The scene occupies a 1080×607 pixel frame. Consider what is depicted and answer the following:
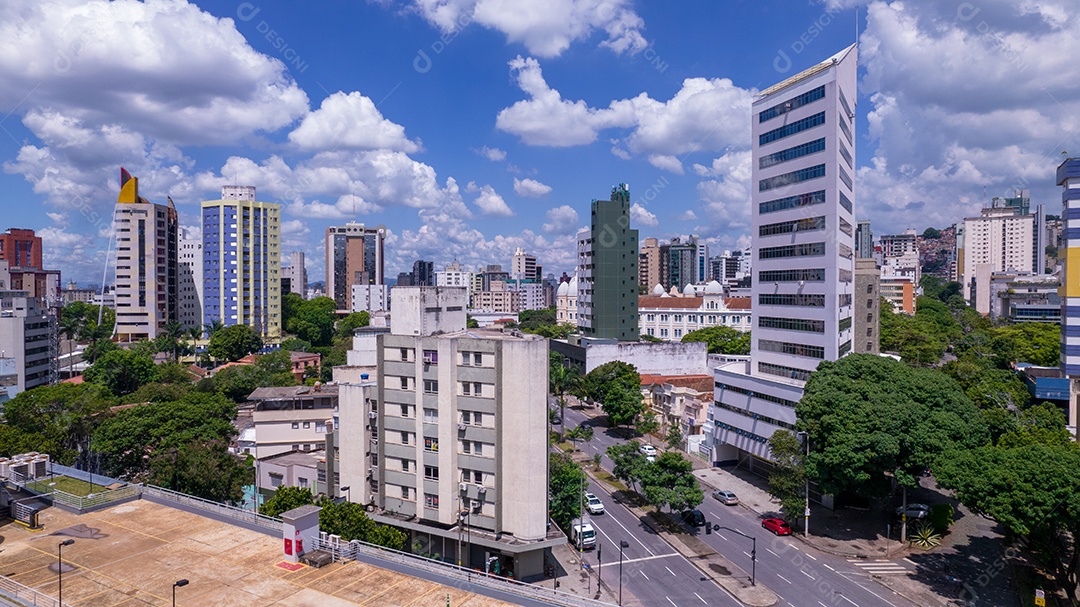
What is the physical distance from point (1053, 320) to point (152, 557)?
529 feet

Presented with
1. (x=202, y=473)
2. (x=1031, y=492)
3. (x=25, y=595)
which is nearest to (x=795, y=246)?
(x=1031, y=492)

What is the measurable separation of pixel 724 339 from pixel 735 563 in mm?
80905

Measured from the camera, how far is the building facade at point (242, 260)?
476ft

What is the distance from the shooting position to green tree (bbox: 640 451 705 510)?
4872 cm

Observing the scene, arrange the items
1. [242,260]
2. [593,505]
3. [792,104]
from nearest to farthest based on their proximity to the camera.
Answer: [593,505] < [792,104] < [242,260]

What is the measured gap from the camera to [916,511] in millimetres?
50938

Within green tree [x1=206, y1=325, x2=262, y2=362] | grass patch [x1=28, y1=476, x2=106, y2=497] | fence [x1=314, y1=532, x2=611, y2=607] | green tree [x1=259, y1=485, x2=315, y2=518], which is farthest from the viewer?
green tree [x1=206, y1=325, x2=262, y2=362]

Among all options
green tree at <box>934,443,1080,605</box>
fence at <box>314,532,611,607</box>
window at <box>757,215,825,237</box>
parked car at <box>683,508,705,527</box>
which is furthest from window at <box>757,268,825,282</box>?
fence at <box>314,532,611,607</box>

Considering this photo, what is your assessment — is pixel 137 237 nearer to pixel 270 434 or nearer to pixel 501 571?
pixel 270 434

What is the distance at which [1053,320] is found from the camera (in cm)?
13150

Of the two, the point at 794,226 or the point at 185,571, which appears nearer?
the point at 185,571

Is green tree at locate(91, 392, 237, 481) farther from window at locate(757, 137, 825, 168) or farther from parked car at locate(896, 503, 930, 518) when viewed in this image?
parked car at locate(896, 503, 930, 518)

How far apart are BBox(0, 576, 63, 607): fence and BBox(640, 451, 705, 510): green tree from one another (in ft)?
123

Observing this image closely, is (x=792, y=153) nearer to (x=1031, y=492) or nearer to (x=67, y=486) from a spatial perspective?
(x=1031, y=492)
